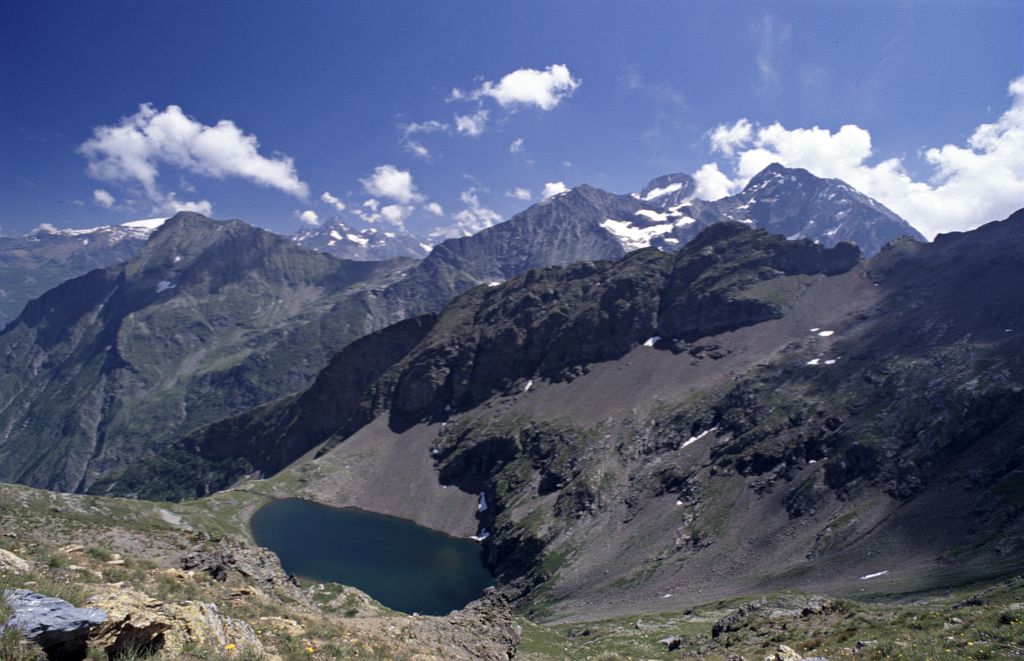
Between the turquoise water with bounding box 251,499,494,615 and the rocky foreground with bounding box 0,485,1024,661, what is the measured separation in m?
72.9

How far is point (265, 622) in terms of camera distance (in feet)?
68.4

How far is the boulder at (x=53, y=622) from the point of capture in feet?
34.8

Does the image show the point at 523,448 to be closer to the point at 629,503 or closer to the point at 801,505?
the point at 629,503

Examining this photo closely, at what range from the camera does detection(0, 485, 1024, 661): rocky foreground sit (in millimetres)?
12266

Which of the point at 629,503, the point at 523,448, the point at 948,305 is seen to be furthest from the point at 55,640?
the point at 948,305

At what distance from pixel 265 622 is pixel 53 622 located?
11.5 meters

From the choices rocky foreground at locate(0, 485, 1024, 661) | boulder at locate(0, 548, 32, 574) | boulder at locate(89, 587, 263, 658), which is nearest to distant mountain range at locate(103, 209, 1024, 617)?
rocky foreground at locate(0, 485, 1024, 661)

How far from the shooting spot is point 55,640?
422 inches

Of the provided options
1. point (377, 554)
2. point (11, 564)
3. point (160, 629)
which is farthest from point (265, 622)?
point (377, 554)

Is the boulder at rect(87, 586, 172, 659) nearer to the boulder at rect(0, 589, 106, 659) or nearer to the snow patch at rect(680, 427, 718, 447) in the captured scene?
the boulder at rect(0, 589, 106, 659)

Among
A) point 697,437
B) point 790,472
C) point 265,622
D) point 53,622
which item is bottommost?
point 790,472

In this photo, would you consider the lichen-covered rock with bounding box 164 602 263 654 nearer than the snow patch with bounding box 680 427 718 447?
Yes

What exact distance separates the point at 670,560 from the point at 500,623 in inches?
3584

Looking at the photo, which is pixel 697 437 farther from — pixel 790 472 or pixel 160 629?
pixel 160 629
